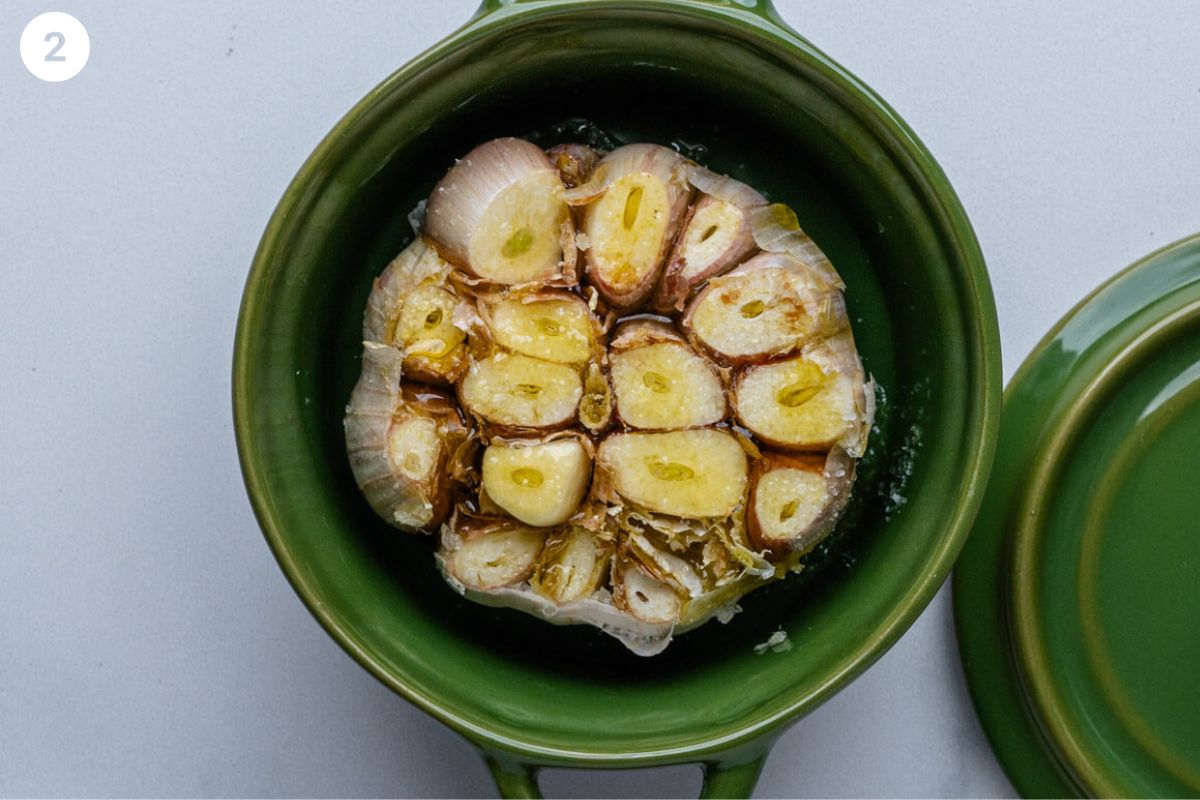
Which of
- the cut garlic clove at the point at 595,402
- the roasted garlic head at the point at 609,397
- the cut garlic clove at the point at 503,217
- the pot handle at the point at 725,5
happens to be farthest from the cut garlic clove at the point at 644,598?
the pot handle at the point at 725,5

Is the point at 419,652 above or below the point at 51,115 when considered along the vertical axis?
below

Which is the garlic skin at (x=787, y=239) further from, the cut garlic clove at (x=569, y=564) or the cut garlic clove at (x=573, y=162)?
the cut garlic clove at (x=569, y=564)

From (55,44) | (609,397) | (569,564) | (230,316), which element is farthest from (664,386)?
(55,44)

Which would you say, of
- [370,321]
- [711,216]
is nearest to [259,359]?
[370,321]

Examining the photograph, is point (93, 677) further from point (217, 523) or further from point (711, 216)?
point (711, 216)

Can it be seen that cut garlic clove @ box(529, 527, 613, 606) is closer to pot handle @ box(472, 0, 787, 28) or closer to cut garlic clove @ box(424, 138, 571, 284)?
cut garlic clove @ box(424, 138, 571, 284)

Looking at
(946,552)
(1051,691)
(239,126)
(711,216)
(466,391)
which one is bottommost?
(1051,691)

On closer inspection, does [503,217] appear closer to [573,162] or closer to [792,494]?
[573,162]
